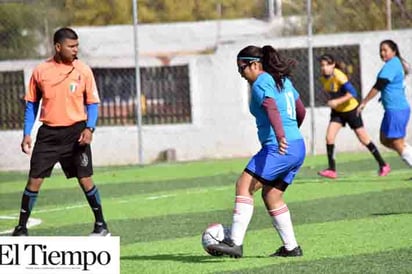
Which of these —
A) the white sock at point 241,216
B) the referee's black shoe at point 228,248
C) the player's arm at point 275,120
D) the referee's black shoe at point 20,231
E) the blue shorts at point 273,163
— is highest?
the player's arm at point 275,120

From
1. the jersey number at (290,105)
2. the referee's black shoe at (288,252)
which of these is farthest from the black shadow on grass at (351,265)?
the jersey number at (290,105)

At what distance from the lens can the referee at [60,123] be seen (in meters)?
11.9

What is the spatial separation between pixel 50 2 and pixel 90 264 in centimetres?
1704

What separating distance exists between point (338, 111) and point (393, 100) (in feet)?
5.62

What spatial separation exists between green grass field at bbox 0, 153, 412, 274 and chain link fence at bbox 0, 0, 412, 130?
5.81ft

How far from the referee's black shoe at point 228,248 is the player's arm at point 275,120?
35.0 inches

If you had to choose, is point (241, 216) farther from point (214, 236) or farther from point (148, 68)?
point (148, 68)

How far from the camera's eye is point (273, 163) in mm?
9781

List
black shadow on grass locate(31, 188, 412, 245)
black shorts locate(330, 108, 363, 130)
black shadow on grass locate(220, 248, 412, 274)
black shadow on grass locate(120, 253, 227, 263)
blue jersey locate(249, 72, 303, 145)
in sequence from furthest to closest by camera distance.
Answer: black shorts locate(330, 108, 363, 130), black shadow on grass locate(31, 188, 412, 245), black shadow on grass locate(120, 253, 227, 263), blue jersey locate(249, 72, 303, 145), black shadow on grass locate(220, 248, 412, 274)

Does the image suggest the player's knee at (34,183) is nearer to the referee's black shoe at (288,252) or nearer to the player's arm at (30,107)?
the player's arm at (30,107)

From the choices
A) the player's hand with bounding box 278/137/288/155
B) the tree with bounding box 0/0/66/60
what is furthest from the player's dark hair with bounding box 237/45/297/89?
the tree with bounding box 0/0/66/60

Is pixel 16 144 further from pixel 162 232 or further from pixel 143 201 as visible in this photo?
pixel 162 232

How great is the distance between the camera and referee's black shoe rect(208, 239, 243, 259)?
990 cm

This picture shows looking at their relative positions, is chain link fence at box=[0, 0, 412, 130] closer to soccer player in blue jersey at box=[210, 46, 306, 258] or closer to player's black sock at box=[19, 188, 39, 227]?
player's black sock at box=[19, 188, 39, 227]
